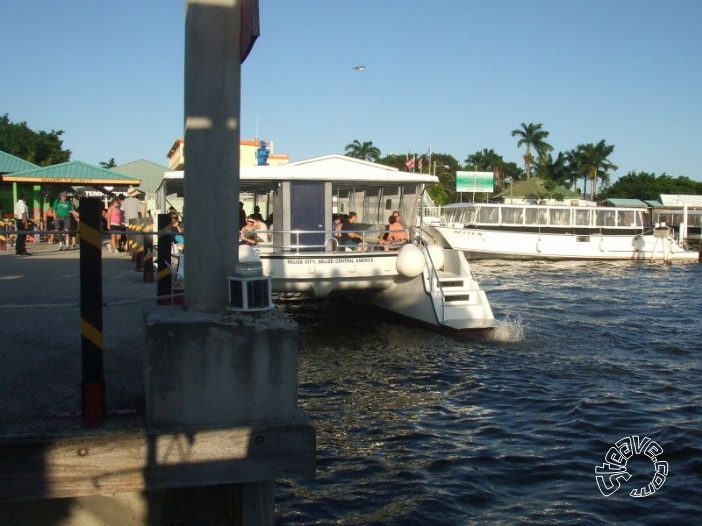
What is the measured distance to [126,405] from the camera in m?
4.79

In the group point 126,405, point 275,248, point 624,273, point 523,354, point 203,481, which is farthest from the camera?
point 624,273

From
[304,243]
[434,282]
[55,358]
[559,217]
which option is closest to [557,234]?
[559,217]

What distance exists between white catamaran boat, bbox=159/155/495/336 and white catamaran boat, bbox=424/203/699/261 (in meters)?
23.4

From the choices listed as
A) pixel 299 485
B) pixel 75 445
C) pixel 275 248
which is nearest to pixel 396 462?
pixel 299 485

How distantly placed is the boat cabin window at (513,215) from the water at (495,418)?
24682 mm

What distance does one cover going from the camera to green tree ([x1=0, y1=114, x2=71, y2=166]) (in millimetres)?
77688

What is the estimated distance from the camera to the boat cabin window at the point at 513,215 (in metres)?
42.9

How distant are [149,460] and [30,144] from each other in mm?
82673

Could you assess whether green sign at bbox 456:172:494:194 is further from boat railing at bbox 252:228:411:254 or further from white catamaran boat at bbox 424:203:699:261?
boat railing at bbox 252:228:411:254

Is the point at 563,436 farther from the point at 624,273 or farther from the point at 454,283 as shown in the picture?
the point at 624,273

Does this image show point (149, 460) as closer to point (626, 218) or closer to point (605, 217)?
point (605, 217)

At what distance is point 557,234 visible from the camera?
41875mm

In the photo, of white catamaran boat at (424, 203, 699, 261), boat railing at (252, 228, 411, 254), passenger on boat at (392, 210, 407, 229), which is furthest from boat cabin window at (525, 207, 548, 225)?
boat railing at (252, 228, 411, 254)

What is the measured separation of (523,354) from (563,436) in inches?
191
